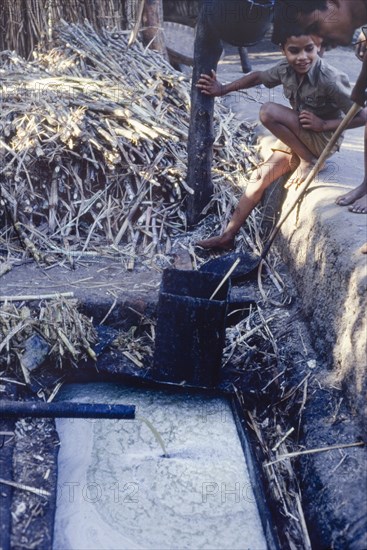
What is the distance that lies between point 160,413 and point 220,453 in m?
0.42

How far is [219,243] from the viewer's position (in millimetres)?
4754

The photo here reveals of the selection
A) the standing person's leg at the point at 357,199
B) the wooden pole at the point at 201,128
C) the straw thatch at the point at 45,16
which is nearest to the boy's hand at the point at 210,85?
the wooden pole at the point at 201,128

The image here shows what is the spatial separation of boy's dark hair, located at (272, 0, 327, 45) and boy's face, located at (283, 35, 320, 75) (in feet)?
0.20

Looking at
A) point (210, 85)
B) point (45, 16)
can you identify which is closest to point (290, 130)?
point (210, 85)

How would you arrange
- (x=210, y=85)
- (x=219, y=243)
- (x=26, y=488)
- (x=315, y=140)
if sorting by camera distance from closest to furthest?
1. (x=26, y=488)
2. (x=315, y=140)
3. (x=210, y=85)
4. (x=219, y=243)

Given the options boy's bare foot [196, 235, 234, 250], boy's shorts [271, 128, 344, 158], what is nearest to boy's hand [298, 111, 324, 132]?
boy's shorts [271, 128, 344, 158]

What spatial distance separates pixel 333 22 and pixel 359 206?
1.00 m

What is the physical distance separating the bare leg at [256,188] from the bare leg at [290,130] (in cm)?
18

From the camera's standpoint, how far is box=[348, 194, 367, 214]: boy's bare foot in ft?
12.3

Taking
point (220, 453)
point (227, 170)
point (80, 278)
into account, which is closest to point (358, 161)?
point (227, 170)

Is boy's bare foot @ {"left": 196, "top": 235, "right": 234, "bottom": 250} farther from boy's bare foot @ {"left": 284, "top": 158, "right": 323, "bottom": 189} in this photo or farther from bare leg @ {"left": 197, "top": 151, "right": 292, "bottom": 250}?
boy's bare foot @ {"left": 284, "top": 158, "right": 323, "bottom": 189}

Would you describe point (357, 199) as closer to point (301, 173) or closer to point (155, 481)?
point (301, 173)

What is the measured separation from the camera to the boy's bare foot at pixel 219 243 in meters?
4.73

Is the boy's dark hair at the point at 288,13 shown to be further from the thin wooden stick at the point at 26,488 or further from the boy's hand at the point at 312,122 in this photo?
the thin wooden stick at the point at 26,488
